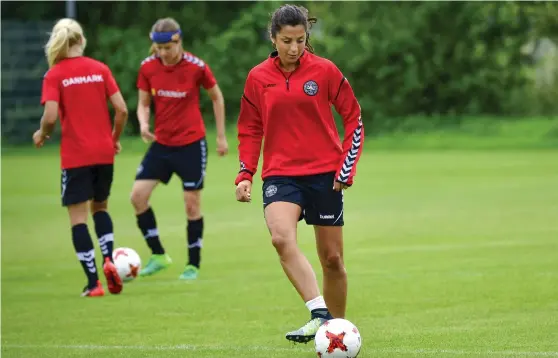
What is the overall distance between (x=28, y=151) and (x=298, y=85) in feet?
89.3

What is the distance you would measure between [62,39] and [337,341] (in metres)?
4.54

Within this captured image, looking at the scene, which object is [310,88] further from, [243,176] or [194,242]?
[194,242]

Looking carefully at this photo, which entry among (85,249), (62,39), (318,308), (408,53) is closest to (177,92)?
(62,39)

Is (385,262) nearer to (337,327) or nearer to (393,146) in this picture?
(337,327)

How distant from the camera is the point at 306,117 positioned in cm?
733

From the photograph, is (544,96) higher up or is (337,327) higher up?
(337,327)

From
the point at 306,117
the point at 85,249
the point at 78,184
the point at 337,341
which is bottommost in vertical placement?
the point at 85,249

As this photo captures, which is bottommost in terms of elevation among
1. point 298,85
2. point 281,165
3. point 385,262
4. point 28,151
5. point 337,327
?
point 28,151

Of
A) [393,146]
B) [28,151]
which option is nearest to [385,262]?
[393,146]

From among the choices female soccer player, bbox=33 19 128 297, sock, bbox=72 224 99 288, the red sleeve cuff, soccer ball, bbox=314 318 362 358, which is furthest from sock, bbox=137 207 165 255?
soccer ball, bbox=314 318 362 358

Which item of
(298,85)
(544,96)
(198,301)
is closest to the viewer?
(298,85)

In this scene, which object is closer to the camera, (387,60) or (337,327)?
(337,327)

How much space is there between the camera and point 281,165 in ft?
24.3

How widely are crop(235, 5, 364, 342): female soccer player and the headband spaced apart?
4005 mm
